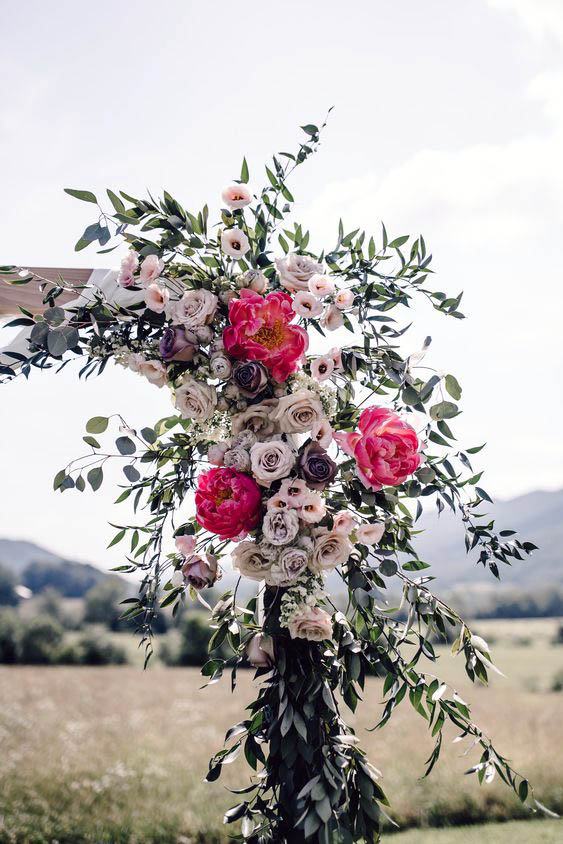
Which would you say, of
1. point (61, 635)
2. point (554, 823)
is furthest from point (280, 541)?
point (61, 635)

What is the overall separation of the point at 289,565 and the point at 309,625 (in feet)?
0.58

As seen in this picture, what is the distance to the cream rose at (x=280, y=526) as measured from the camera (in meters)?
1.88

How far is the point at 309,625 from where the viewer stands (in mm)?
1918

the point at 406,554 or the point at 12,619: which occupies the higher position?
the point at 406,554

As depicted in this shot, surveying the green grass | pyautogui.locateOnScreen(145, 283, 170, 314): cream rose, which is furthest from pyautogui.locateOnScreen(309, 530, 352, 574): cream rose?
the green grass

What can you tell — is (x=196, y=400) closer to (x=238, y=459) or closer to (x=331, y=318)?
(x=238, y=459)

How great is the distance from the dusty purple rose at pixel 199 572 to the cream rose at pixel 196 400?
0.41 metres

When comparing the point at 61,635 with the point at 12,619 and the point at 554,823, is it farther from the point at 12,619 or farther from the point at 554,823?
the point at 554,823

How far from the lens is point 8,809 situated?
5.06 m

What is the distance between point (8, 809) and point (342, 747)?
4.13m

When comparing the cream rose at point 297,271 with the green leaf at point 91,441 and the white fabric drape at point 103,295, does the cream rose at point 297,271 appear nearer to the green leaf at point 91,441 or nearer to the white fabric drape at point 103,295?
the white fabric drape at point 103,295

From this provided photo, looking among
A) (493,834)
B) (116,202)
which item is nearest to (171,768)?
(493,834)

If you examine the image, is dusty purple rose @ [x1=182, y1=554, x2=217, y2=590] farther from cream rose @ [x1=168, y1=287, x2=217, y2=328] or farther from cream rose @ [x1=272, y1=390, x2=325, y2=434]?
cream rose @ [x1=168, y1=287, x2=217, y2=328]

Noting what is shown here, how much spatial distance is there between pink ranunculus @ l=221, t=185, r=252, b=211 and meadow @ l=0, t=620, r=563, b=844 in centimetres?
449
